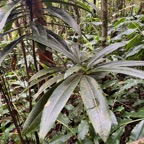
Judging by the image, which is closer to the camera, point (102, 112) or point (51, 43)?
point (102, 112)

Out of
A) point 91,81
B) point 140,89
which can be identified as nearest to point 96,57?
point 91,81

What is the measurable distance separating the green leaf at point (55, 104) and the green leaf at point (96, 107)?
0.05 metres

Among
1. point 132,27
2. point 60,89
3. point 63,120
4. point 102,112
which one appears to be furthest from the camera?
point 132,27

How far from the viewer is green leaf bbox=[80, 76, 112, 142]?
2.13 feet

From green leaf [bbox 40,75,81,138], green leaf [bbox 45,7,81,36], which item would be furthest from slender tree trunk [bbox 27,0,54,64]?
green leaf [bbox 40,75,81,138]

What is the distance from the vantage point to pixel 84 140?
98 centimetres

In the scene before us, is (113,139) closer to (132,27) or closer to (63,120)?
(63,120)

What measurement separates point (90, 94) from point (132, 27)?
1.12m

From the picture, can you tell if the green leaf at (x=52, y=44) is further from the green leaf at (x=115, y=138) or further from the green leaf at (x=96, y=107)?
the green leaf at (x=115, y=138)

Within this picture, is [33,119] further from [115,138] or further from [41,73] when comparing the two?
[115,138]

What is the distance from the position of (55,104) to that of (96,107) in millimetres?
132

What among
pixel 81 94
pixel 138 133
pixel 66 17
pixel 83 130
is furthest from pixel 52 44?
pixel 138 133

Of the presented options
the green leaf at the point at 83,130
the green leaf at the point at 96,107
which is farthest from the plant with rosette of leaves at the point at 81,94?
the green leaf at the point at 83,130

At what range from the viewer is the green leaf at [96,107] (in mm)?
648
